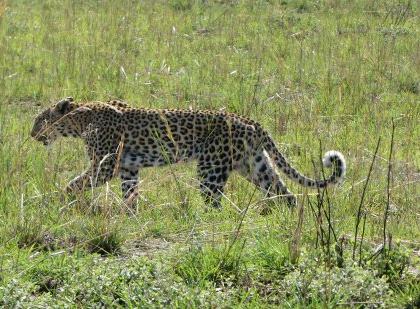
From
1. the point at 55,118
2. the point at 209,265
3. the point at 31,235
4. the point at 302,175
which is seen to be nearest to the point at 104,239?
the point at 31,235

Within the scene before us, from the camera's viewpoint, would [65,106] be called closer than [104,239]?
No

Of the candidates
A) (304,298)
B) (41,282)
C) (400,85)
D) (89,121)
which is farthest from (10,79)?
(304,298)

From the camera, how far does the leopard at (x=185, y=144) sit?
8312 millimetres

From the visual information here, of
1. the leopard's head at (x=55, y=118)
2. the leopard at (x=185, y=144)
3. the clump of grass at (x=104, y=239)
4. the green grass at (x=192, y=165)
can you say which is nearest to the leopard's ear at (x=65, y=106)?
the leopard's head at (x=55, y=118)

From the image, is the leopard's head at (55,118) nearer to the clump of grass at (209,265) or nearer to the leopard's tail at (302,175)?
the leopard's tail at (302,175)

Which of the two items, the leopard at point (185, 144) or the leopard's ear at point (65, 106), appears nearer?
the leopard at point (185, 144)

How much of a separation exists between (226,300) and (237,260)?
46cm

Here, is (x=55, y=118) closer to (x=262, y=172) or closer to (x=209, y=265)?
(x=262, y=172)

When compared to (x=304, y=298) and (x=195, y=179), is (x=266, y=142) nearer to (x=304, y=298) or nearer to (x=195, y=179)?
(x=195, y=179)

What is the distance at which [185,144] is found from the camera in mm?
8594

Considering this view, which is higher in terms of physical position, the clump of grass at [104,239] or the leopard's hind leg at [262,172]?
the clump of grass at [104,239]

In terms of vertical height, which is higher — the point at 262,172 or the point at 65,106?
the point at 65,106

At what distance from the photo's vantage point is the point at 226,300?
17.9 ft

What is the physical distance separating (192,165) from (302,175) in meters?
1.24
